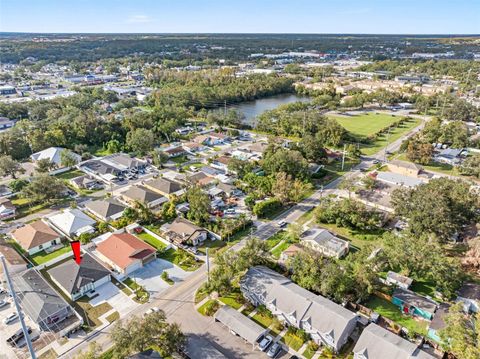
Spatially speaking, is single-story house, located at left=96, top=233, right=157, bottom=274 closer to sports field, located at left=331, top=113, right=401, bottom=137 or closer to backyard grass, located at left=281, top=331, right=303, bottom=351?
backyard grass, located at left=281, top=331, right=303, bottom=351

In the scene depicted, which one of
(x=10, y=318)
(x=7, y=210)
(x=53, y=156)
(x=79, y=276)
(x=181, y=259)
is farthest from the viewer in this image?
(x=53, y=156)

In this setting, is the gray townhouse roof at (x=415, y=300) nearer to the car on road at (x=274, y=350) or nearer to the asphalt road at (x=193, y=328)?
the car on road at (x=274, y=350)

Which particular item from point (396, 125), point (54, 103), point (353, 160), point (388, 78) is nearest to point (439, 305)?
point (353, 160)

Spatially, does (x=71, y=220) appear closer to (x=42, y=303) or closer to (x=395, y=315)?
(x=42, y=303)

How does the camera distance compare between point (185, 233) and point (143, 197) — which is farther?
point (143, 197)

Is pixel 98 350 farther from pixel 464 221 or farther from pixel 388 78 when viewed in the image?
pixel 388 78

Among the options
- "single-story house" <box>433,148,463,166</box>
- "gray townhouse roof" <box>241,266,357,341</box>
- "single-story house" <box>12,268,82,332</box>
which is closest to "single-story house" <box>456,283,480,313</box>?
"gray townhouse roof" <box>241,266,357,341</box>

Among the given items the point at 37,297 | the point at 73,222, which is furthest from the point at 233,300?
the point at 73,222
